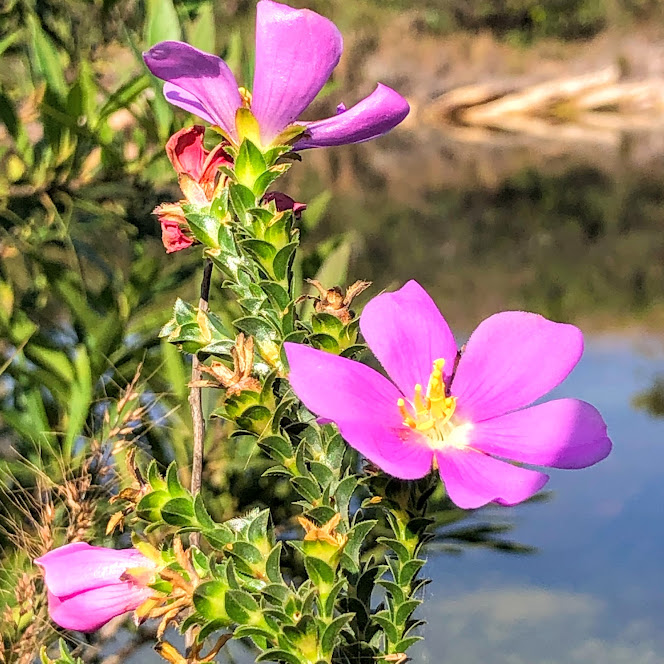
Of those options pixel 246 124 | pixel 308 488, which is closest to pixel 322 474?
pixel 308 488

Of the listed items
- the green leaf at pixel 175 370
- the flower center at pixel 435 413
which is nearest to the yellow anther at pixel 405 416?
the flower center at pixel 435 413

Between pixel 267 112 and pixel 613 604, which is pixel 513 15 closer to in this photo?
pixel 613 604

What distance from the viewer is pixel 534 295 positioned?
2.23 meters

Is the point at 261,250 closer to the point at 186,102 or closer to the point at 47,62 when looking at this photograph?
the point at 186,102

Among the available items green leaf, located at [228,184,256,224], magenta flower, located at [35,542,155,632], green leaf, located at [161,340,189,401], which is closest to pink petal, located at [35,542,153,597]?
magenta flower, located at [35,542,155,632]

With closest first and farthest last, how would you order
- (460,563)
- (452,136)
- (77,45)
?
(77,45) < (460,563) < (452,136)

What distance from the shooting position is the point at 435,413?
289 mm

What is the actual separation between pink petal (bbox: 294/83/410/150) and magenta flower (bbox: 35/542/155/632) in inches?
5.7

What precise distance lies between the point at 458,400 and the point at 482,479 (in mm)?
48

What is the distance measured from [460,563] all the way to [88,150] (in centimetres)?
66

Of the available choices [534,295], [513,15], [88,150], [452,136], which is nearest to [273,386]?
[88,150]

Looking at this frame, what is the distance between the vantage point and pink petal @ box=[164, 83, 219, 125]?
12.3 inches

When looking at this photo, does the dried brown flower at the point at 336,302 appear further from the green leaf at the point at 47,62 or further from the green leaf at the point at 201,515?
the green leaf at the point at 47,62

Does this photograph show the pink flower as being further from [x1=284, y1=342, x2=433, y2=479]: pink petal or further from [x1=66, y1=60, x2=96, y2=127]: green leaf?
[x1=66, y1=60, x2=96, y2=127]: green leaf
